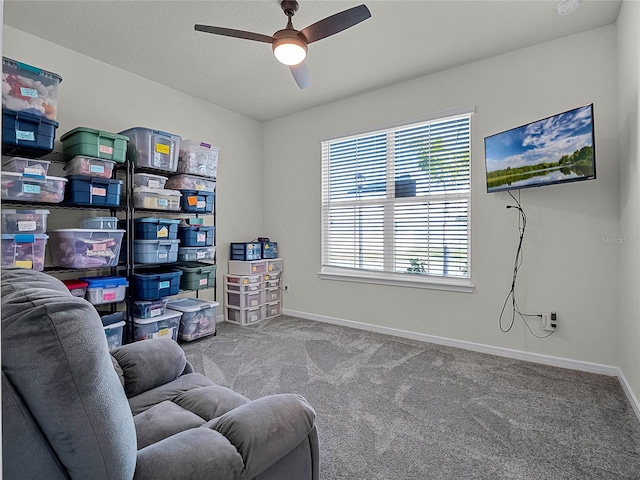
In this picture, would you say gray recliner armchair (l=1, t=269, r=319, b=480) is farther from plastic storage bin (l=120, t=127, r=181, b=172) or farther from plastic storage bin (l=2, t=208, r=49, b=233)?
plastic storage bin (l=120, t=127, r=181, b=172)

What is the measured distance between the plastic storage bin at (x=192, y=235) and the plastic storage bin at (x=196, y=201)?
0.19 metres

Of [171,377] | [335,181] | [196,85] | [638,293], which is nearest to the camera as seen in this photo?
[171,377]

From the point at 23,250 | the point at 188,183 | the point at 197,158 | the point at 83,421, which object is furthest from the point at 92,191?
the point at 83,421

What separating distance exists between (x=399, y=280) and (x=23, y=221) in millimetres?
3354

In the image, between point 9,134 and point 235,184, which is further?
point 235,184

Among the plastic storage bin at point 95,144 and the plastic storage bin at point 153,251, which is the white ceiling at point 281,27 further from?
the plastic storage bin at point 153,251

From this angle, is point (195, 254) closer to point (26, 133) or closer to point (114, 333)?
point (114, 333)

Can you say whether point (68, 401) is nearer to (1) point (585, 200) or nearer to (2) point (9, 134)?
(2) point (9, 134)

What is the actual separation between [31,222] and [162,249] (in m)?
1.08

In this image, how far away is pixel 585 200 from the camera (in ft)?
9.72

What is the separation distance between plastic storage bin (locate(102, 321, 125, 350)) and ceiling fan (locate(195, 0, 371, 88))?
245cm

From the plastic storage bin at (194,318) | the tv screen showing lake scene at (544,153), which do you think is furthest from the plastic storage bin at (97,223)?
the tv screen showing lake scene at (544,153)

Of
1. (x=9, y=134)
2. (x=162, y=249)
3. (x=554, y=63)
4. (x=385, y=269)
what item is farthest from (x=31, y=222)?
(x=554, y=63)

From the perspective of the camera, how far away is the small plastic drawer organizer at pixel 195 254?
3754 millimetres
